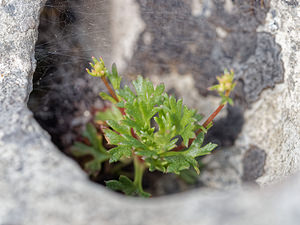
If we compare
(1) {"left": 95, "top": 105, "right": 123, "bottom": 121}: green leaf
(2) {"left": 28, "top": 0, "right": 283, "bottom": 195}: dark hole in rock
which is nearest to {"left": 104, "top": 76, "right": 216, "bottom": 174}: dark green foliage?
(1) {"left": 95, "top": 105, "right": 123, "bottom": 121}: green leaf

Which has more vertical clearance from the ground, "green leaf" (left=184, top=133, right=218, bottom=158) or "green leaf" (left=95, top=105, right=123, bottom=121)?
"green leaf" (left=184, top=133, right=218, bottom=158)

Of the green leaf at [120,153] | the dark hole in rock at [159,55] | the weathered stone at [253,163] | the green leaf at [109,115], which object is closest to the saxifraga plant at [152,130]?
the green leaf at [120,153]

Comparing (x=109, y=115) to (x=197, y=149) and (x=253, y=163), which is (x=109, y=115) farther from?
(x=253, y=163)

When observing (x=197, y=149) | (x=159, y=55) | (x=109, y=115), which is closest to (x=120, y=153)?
(x=197, y=149)

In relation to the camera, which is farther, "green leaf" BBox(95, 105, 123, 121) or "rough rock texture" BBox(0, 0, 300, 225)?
"green leaf" BBox(95, 105, 123, 121)

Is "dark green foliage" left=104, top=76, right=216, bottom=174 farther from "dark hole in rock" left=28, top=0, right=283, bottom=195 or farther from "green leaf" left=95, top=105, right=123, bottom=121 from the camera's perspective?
"dark hole in rock" left=28, top=0, right=283, bottom=195

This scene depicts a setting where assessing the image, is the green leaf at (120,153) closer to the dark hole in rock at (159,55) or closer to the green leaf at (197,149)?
the green leaf at (197,149)
